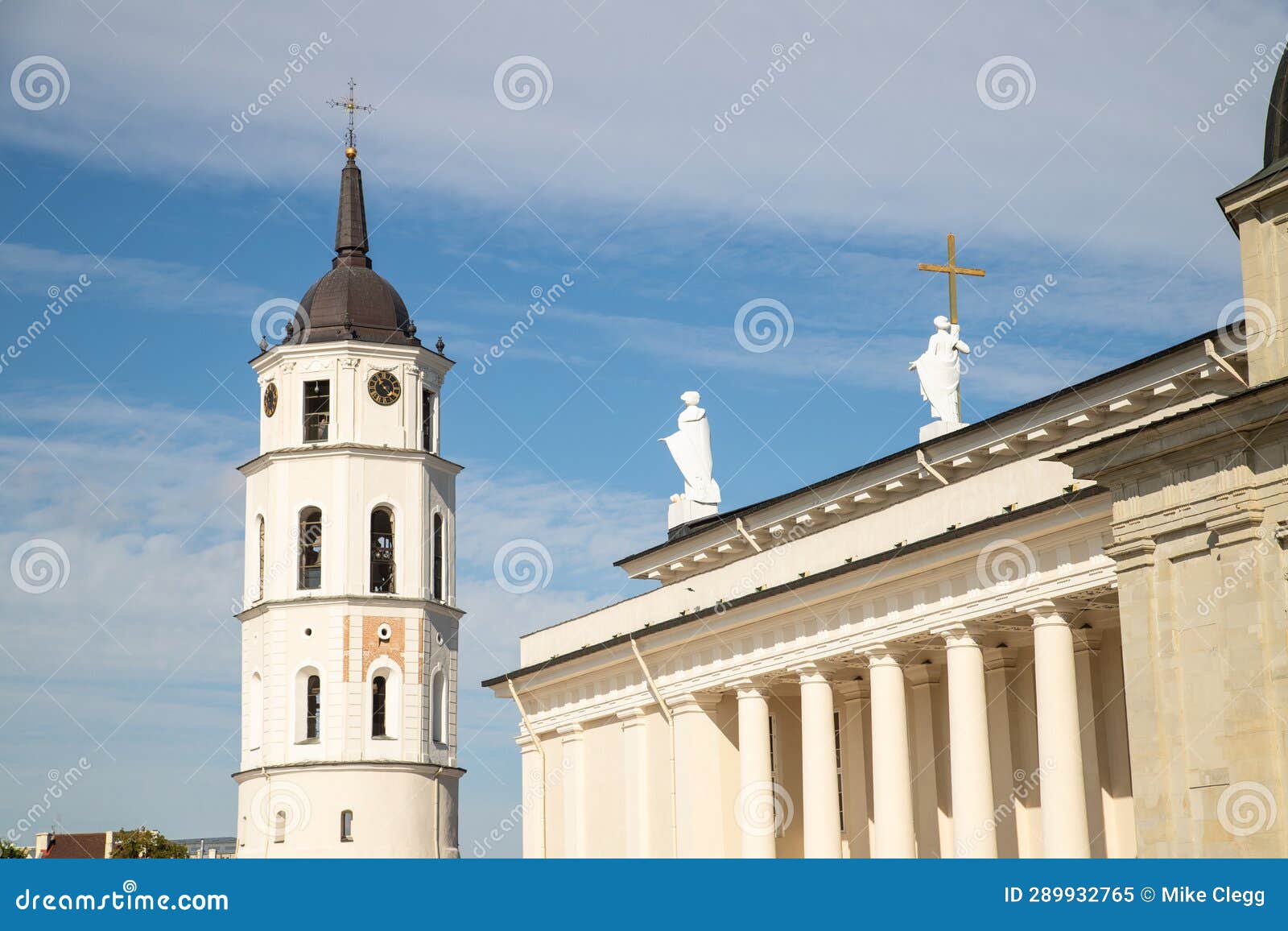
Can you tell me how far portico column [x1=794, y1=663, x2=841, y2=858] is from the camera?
38.2 metres

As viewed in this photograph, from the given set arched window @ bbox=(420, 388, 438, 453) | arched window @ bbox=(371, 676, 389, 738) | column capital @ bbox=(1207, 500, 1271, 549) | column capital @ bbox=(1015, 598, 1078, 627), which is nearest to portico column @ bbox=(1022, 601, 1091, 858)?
column capital @ bbox=(1015, 598, 1078, 627)

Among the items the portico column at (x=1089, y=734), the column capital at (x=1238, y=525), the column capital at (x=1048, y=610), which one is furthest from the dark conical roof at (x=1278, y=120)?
the portico column at (x=1089, y=734)

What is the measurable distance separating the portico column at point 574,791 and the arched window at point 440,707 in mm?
25612

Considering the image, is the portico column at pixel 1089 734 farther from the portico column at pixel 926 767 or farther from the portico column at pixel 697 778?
the portico column at pixel 697 778

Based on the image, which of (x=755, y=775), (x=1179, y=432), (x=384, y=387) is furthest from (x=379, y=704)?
(x=1179, y=432)

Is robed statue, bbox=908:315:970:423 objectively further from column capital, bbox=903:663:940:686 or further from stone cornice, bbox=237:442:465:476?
stone cornice, bbox=237:442:465:476

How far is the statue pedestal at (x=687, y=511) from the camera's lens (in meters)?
50.3

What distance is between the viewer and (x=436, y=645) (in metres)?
74.4

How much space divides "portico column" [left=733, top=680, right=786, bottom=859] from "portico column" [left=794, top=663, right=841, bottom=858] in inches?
71.8

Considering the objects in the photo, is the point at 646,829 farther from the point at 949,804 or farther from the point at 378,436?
the point at 378,436

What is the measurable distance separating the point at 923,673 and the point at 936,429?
536 cm

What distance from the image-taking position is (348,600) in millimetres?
71938

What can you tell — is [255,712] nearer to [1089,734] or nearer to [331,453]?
[331,453]
